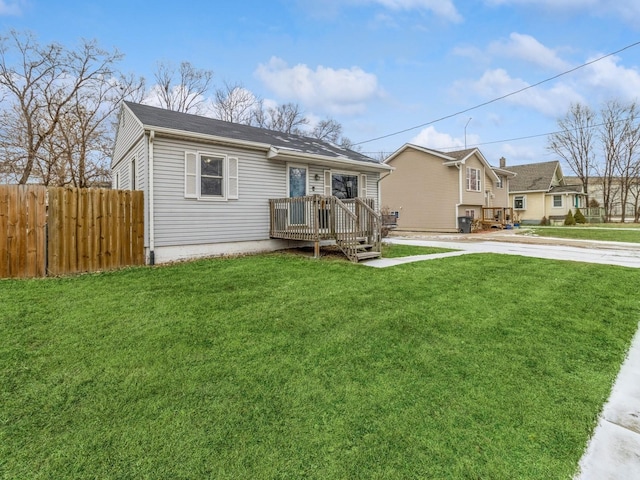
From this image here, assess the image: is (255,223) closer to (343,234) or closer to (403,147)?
(343,234)

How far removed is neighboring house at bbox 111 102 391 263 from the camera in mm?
7820

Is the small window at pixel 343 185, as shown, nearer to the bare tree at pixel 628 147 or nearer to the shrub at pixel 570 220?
the shrub at pixel 570 220

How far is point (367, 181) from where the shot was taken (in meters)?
12.3

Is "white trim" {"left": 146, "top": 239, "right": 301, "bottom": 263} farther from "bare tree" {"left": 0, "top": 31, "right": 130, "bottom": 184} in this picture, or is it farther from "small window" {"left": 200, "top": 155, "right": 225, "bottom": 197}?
"bare tree" {"left": 0, "top": 31, "right": 130, "bottom": 184}

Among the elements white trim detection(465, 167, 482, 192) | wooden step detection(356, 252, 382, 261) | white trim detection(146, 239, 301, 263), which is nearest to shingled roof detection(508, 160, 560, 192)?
white trim detection(465, 167, 482, 192)

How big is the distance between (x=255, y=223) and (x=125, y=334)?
6.24 m

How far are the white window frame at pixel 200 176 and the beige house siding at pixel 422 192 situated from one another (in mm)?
14850

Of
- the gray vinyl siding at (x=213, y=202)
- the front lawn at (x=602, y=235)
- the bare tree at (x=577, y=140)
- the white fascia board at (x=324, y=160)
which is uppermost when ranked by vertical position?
the bare tree at (x=577, y=140)

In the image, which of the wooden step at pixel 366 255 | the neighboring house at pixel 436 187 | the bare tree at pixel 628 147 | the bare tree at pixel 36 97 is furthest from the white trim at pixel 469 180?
the bare tree at pixel 36 97

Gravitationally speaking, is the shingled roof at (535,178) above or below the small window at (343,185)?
above

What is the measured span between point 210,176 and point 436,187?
619 inches

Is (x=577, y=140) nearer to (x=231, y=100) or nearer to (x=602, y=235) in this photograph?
(x=602, y=235)

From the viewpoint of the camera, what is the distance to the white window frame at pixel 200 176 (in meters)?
8.29

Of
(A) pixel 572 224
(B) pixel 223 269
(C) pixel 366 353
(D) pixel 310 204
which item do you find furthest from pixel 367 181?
(A) pixel 572 224
